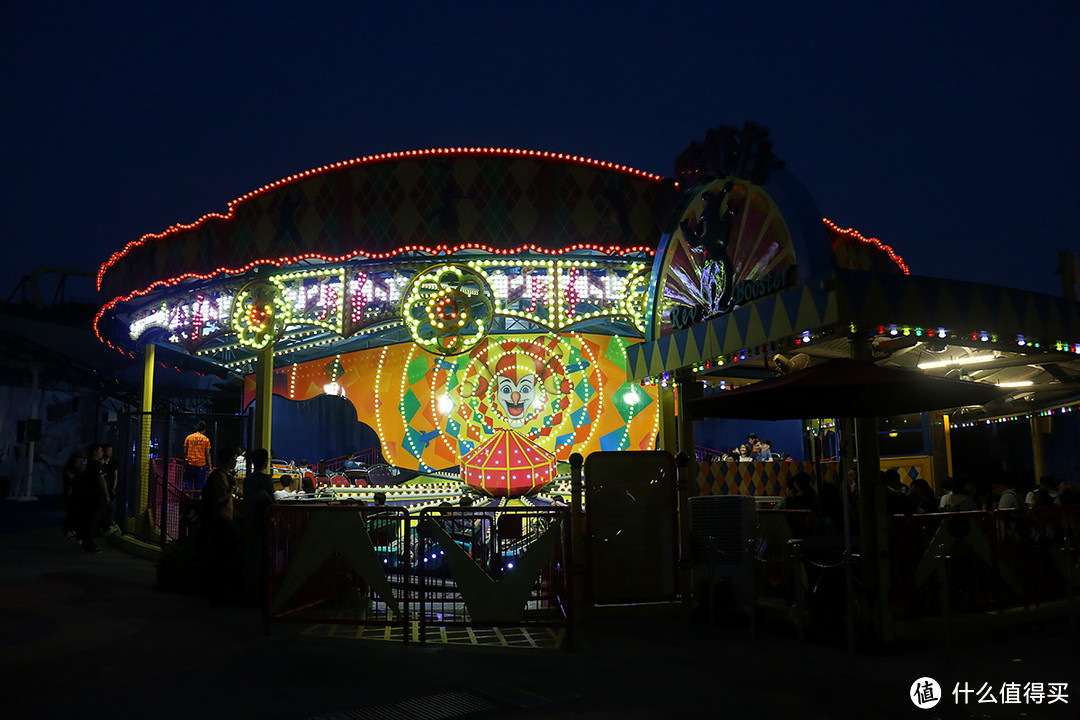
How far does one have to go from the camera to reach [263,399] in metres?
13.7

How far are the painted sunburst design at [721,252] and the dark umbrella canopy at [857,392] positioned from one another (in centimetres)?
142

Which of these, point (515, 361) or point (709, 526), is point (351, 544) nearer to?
point (709, 526)

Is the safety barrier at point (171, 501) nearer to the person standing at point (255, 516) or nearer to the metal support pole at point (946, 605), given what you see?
the person standing at point (255, 516)

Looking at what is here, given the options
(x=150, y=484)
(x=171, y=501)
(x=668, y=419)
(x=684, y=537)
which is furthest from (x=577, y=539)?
(x=150, y=484)

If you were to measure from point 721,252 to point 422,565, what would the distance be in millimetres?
4494

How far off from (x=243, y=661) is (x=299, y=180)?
8.82 meters

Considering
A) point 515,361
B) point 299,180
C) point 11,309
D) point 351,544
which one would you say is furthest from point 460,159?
point 11,309

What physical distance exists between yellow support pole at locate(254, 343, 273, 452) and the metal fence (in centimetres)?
522

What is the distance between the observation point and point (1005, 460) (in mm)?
23453

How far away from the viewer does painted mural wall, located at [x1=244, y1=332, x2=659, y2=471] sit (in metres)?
18.2

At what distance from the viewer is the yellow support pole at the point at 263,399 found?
13.1 metres

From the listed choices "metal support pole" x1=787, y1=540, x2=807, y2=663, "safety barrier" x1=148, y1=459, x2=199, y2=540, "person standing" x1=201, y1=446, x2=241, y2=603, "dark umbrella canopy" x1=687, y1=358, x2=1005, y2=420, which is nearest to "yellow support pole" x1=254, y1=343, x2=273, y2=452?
"safety barrier" x1=148, y1=459, x2=199, y2=540

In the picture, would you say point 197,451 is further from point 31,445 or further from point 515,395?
point 31,445

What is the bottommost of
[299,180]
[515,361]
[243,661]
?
[243,661]
